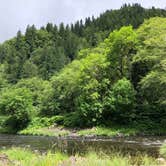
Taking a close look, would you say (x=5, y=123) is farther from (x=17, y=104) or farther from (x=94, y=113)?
(x=94, y=113)

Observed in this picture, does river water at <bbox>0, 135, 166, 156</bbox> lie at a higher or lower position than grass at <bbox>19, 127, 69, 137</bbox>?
lower

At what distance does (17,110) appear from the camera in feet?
237

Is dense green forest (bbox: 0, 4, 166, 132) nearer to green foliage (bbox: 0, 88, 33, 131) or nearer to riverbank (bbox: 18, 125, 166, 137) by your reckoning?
green foliage (bbox: 0, 88, 33, 131)

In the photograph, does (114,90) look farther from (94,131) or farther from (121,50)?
(121,50)

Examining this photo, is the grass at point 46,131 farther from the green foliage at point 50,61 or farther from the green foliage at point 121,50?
the green foliage at point 50,61

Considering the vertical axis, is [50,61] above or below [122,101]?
above

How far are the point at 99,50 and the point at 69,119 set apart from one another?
23.5 metres

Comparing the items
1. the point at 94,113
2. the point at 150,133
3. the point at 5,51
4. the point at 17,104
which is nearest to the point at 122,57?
the point at 94,113

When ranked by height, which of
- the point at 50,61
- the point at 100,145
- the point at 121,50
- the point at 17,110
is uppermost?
the point at 50,61

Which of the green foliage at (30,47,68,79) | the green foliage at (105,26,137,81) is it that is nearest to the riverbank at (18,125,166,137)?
the green foliage at (105,26,137,81)

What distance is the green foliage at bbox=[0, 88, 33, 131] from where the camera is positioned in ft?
236

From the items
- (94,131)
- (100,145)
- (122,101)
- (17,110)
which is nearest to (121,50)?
(122,101)

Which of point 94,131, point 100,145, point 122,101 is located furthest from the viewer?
point 122,101

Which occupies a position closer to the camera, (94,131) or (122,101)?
(94,131)
